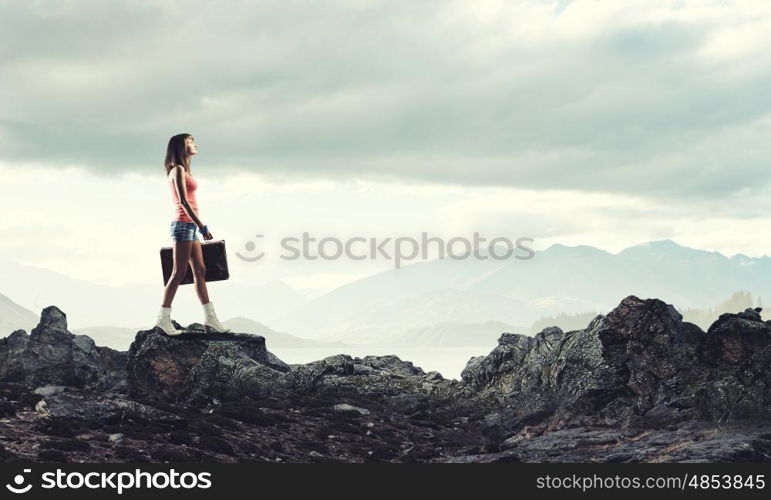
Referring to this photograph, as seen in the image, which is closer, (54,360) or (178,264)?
(178,264)

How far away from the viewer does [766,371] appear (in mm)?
25328

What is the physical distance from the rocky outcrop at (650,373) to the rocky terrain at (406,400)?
0.05 m

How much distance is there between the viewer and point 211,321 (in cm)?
3112

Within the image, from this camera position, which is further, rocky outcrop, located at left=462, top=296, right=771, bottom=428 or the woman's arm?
the woman's arm

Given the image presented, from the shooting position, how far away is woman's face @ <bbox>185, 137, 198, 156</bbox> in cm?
2675

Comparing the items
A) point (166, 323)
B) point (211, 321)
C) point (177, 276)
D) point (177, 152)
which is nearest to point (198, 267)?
point (177, 276)

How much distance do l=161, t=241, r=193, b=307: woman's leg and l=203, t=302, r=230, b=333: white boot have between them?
1887 mm

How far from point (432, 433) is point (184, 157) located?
12455 millimetres

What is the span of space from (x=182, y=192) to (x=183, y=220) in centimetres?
121

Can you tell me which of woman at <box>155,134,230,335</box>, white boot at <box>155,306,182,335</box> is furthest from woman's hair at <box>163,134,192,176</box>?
white boot at <box>155,306,182,335</box>

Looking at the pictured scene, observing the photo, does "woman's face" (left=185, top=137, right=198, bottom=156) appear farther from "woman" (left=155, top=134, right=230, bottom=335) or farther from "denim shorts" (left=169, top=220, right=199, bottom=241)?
"denim shorts" (left=169, top=220, right=199, bottom=241)

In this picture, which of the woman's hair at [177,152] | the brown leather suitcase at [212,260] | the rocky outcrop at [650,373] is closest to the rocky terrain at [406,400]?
the rocky outcrop at [650,373]

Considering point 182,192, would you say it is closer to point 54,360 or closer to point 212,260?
point 212,260

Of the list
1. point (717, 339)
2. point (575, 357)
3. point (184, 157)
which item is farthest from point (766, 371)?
point (184, 157)
